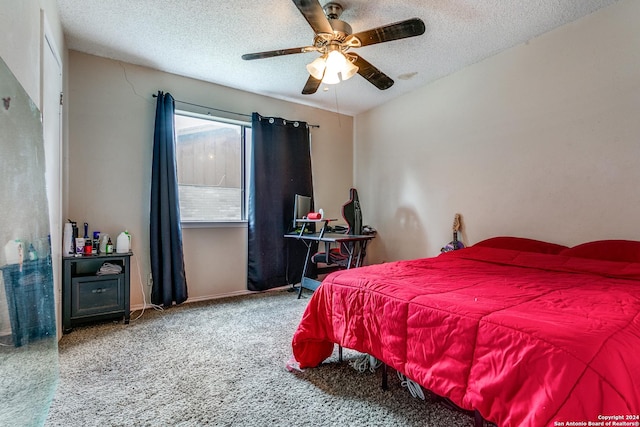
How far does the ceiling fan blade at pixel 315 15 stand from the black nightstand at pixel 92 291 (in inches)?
96.0

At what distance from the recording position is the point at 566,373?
0.85m

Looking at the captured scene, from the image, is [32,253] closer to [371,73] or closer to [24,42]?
[24,42]

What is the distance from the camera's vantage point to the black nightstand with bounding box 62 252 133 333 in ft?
8.35

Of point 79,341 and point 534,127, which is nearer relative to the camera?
point 79,341

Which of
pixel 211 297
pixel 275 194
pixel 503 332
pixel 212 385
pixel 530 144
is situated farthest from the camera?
pixel 275 194

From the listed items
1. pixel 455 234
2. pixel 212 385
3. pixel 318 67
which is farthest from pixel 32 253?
pixel 455 234

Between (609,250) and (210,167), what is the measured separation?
3.78 metres

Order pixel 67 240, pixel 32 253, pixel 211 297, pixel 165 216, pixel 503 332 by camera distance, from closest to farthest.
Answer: pixel 503 332 < pixel 32 253 < pixel 67 240 < pixel 165 216 < pixel 211 297

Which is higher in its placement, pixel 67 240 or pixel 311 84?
pixel 311 84

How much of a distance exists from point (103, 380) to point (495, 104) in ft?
12.3

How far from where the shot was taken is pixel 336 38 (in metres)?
2.12

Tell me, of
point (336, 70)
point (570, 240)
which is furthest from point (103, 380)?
point (570, 240)

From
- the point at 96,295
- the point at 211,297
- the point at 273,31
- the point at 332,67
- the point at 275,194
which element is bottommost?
the point at 211,297

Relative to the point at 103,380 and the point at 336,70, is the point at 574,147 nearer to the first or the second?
the point at 336,70
